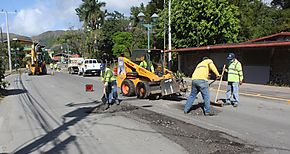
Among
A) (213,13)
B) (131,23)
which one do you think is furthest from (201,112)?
(131,23)

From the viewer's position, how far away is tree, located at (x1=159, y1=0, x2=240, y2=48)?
3102 cm

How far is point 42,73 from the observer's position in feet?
133

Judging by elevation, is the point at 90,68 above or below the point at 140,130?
above

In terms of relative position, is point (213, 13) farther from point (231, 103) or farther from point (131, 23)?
point (131, 23)

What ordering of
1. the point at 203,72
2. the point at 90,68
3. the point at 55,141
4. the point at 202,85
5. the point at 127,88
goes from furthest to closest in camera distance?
the point at 90,68
the point at 127,88
the point at 203,72
the point at 202,85
the point at 55,141

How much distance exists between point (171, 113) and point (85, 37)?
61166 millimetres

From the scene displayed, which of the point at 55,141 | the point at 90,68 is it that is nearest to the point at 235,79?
the point at 55,141

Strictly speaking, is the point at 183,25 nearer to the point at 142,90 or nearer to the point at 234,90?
the point at 142,90

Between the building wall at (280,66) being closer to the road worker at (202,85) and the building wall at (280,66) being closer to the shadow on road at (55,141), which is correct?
the road worker at (202,85)

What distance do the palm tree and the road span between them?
58.5 metres

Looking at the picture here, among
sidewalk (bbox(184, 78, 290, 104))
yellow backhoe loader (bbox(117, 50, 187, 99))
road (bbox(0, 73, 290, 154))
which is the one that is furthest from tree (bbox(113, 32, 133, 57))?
road (bbox(0, 73, 290, 154))

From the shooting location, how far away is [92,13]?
2714 inches

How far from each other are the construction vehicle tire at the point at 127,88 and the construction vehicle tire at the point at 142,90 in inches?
21.3

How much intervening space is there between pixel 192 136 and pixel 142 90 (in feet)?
21.6
